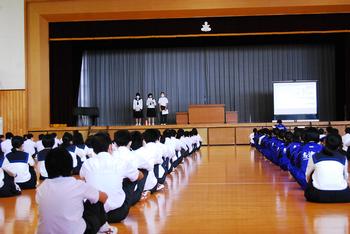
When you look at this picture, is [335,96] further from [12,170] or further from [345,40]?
[12,170]

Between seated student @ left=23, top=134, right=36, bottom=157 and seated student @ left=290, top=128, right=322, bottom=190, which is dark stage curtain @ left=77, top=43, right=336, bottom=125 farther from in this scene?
seated student @ left=290, top=128, right=322, bottom=190

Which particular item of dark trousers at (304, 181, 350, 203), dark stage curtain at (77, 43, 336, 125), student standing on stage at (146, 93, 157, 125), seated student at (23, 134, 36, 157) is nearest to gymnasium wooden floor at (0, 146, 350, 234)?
dark trousers at (304, 181, 350, 203)

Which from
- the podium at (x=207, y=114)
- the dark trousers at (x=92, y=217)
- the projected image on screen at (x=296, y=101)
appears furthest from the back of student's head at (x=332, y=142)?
the projected image on screen at (x=296, y=101)

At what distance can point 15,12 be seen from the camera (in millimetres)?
16812

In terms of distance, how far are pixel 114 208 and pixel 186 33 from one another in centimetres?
1393

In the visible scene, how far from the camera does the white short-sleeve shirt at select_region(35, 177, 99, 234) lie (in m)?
3.22

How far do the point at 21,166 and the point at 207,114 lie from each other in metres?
11.8

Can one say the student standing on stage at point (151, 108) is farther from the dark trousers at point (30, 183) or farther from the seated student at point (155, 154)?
the seated student at point (155, 154)

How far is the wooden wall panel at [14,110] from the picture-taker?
16688mm

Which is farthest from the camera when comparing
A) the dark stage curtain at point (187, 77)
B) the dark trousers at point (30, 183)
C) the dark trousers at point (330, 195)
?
the dark stage curtain at point (187, 77)

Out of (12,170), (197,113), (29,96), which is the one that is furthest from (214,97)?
(12,170)

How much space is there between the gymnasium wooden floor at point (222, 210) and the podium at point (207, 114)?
10248mm

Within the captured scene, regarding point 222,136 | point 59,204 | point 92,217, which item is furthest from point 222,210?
point 222,136

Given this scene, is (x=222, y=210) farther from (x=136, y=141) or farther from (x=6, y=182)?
(x=6, y=182)
